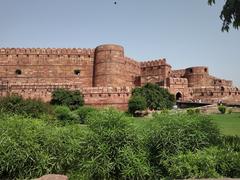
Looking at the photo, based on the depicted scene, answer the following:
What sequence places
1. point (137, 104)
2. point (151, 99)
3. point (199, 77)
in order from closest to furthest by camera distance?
point (137, 104)
point (151, 99)
point (199, 77)

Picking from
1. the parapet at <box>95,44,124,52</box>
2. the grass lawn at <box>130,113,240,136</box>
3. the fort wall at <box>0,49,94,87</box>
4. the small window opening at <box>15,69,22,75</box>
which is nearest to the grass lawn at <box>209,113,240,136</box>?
the grass lawn at <box>130,113,240,136</box>

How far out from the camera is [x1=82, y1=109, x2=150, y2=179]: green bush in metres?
6.04

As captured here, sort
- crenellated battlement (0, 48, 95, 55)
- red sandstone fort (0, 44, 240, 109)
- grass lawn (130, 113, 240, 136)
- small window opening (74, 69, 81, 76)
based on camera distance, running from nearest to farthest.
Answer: grass lawn (130, 113, 240, 136) < red sandstone fort (0, 44, 240, 109) < crenellated battlement (0, 48, 95, 55) < small window opening (74, 69, 81, 76)

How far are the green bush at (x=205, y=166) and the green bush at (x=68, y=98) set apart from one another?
61.5ft

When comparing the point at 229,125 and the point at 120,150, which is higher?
the point at 120,150

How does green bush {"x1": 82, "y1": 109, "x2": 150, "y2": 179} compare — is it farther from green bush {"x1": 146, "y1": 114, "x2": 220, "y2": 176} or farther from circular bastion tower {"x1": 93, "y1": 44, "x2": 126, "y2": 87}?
circular bastion tower {"x1": 93, "y1": 44, "x2": 126, "y2": 87}

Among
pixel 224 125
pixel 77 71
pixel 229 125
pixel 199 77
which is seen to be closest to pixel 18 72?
pixel 77 71

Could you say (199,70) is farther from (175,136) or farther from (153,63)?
(175,136)

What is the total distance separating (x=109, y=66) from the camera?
3022 centimetres

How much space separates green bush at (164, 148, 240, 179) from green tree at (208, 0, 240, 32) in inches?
119

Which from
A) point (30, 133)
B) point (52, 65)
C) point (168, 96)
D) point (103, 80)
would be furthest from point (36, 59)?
point (30, 133)

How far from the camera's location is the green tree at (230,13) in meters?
7.48

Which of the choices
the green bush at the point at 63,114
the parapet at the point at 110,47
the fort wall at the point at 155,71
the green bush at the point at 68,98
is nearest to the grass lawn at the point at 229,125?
the green bush at the point at 63,114

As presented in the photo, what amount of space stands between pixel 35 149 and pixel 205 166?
2889 mm
